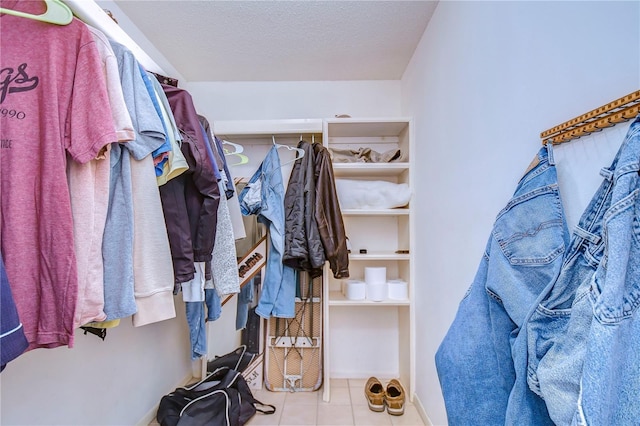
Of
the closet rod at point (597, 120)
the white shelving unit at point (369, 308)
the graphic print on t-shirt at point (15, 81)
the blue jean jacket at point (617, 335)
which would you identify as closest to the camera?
the blue jean jacket at point (617, 335)

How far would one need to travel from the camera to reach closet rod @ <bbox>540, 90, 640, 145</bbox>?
55 centimetres

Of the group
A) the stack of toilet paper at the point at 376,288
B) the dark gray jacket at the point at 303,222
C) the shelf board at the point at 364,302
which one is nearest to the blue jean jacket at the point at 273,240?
the dark gray jacket at the point at 303,222

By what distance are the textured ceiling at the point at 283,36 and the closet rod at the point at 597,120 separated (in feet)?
4.02

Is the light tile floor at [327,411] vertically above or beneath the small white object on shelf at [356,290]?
beneath

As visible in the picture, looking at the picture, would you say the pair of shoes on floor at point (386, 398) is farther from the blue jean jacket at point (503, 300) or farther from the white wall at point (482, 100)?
the blue jean jacket at point (503, 300)

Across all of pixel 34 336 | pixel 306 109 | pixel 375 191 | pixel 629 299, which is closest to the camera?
pixel 629 299

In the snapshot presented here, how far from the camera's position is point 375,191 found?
2.07 meters

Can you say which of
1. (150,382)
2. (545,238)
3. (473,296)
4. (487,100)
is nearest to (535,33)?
(487,100)

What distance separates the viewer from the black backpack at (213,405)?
1600 mm

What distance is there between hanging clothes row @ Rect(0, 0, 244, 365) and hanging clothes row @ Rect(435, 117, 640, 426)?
832mm

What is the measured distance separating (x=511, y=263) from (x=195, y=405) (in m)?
1.72

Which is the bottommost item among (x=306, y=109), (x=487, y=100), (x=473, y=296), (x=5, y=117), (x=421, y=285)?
(x=421, y=285)

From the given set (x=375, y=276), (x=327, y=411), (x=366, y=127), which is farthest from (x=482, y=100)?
(x=327, y=411)

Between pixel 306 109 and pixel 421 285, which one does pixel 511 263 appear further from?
pixel 306 109
